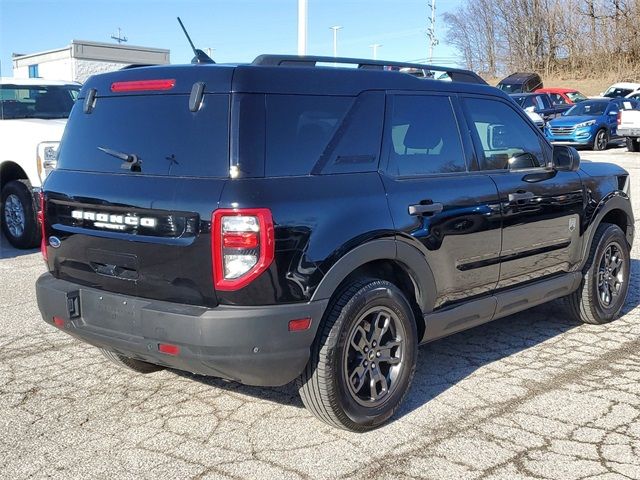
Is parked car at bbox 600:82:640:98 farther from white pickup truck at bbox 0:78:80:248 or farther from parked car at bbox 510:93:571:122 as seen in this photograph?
white pickup truck at bbox 0:78:80:248

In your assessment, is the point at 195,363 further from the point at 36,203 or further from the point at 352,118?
the point at 36,203

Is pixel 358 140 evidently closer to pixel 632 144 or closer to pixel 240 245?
pixel 240 245

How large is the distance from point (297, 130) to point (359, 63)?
0.86 meters

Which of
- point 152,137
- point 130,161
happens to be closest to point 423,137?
point 152,137

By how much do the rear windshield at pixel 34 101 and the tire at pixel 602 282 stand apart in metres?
6.99

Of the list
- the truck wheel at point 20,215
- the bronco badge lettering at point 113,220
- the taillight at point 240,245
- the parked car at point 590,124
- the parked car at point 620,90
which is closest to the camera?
the taillight at point 240,245

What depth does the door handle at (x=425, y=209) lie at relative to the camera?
13.6 ft


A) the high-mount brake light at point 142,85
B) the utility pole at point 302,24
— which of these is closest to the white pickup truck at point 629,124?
the utility pole at point 302,24

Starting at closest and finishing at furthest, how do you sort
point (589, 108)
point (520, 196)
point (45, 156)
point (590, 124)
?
point (520, 196)
point (45, 156)
point (590, 124)
point (589, 108)

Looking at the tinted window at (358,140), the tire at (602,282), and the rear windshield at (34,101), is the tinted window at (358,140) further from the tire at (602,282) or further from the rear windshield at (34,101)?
the rear windshield at (34,101)

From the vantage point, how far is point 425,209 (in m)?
4.21

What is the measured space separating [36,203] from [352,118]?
5.74 meters

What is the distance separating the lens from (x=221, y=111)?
357 cm

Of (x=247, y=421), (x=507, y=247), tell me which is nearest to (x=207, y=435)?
(x=247, y=421)
